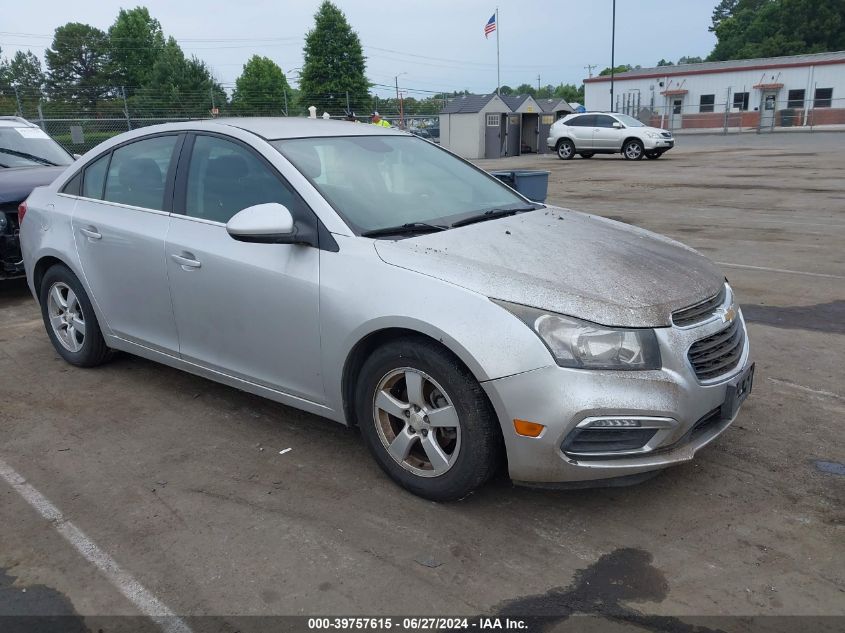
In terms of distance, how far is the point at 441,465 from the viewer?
3.14 metres

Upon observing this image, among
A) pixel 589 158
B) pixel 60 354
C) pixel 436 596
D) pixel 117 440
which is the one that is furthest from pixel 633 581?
pixel 589 158

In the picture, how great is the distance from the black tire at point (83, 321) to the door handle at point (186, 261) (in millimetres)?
1129

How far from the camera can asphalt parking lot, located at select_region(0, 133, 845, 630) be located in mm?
2652

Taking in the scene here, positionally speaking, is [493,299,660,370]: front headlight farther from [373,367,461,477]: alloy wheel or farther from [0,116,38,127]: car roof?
[0,116,38,127]: car roof

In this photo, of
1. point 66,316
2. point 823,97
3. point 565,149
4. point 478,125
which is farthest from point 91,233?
point 823,97

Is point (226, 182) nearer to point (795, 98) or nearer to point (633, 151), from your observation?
point (633, 151)

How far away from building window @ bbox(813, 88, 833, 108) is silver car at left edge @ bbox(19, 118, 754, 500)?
49836 millimetres

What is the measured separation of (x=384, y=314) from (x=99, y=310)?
2456 mm

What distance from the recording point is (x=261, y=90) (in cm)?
5659

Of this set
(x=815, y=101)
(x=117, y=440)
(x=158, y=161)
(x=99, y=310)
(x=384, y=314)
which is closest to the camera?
(x=384, y=314)

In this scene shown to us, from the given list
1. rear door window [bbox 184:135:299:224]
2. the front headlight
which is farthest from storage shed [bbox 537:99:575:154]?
the front headlight

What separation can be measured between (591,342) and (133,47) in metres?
90.1

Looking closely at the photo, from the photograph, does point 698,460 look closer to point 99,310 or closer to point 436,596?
point 436,596

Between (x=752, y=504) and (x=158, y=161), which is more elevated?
(x=158, y=161)
